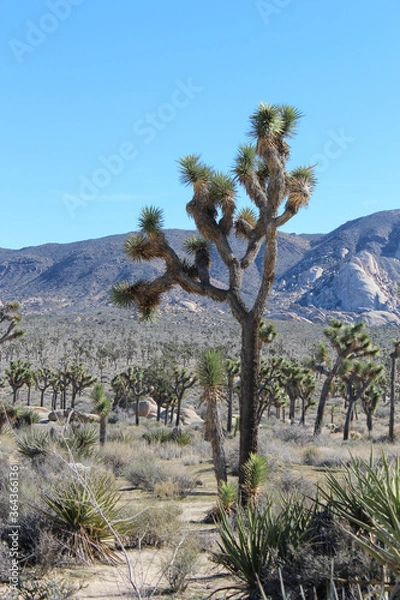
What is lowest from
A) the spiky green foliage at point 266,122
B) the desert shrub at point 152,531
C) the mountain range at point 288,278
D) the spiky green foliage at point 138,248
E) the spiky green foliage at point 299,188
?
the desert shrub at point 152,531

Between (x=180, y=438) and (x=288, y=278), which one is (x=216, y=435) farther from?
(x=288, y=278)

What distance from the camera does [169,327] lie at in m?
95.7

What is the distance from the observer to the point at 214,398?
400 inches

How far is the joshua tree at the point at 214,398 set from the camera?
10.0 metres

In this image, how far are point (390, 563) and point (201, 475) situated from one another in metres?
12.5

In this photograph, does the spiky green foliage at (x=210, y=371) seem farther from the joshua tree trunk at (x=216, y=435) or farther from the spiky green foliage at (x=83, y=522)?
the spiky green foliage at (x=83, y=522)

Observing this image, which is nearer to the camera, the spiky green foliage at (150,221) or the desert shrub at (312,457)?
the spiky green foliage at (150,221)

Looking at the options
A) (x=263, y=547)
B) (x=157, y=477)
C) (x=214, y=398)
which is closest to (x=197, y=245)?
(x=214, y=398)

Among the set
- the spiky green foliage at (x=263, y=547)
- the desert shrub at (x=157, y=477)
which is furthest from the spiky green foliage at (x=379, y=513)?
the desert shrub at (x=157, y=477)

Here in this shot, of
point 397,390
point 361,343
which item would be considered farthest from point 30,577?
point 397,390

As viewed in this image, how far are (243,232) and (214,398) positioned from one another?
129 inches

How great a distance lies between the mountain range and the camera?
153 meters

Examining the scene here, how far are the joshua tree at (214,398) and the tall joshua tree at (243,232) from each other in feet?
1.30

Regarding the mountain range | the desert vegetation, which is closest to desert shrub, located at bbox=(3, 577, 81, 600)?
the desert vegetation
